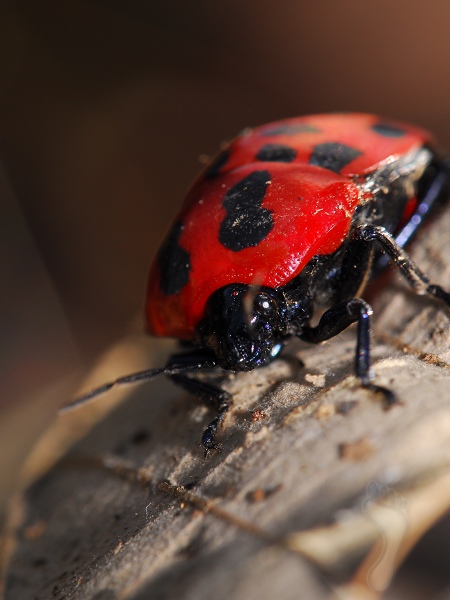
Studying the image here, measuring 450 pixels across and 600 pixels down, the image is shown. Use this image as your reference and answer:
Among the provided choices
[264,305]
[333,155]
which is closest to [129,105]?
[333,155]

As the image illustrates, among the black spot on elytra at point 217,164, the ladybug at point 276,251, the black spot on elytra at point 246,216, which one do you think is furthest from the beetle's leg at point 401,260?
the black spot on elytra at point 217,164

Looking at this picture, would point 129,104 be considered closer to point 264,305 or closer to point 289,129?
point 289,129

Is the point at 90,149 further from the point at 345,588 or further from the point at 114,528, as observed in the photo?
the point at 345,588

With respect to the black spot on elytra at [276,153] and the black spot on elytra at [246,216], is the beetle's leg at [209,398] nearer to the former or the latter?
the black spot on elytra at [246,216]

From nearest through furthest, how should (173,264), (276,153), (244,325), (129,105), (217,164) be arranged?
(244,325)
(173,264)
(276,153)
(217,164)
(129,105)

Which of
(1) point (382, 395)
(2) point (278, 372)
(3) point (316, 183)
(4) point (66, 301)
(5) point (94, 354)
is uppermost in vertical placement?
(3) point (316, 183)

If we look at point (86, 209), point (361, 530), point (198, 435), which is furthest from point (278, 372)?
point (86, 209)

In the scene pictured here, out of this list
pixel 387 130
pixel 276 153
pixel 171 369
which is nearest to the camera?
pixel 171 369
